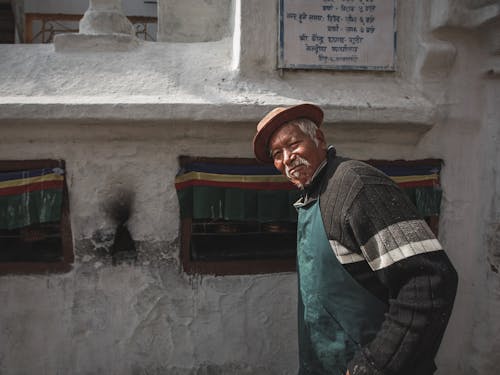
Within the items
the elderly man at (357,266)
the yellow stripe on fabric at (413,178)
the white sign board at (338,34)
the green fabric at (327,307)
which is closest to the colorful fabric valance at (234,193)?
the yellow stripe on fabric at (413,178)

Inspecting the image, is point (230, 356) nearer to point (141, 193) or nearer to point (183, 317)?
point (183, 317)

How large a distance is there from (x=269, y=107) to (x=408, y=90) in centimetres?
115

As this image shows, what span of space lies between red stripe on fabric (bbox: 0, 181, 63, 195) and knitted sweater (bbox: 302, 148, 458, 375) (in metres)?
2.19

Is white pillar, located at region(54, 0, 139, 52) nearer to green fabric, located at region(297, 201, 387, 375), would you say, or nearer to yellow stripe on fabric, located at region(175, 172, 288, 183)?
yellow stripe on fabric, located at region(175, 172, 288, 183)

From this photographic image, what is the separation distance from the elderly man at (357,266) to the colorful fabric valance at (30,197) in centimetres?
176

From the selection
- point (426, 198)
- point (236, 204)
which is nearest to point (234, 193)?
point (236, 204)

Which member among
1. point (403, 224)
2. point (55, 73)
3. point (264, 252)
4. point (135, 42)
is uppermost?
point (135, 42)

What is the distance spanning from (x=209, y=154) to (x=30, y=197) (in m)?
1.32

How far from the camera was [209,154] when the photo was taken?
3174mm

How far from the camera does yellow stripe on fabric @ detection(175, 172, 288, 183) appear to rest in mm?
3094

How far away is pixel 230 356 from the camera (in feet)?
10.6

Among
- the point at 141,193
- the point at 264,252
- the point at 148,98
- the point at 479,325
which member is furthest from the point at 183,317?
the point at 479,325

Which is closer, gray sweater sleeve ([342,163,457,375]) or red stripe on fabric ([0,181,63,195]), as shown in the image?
gray sweater sleeve ([342,163,457,375])

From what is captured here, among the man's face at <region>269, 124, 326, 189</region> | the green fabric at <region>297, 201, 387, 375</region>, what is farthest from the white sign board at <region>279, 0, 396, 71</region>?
the green fabric at <region>297, 201, 387, 375</region>
